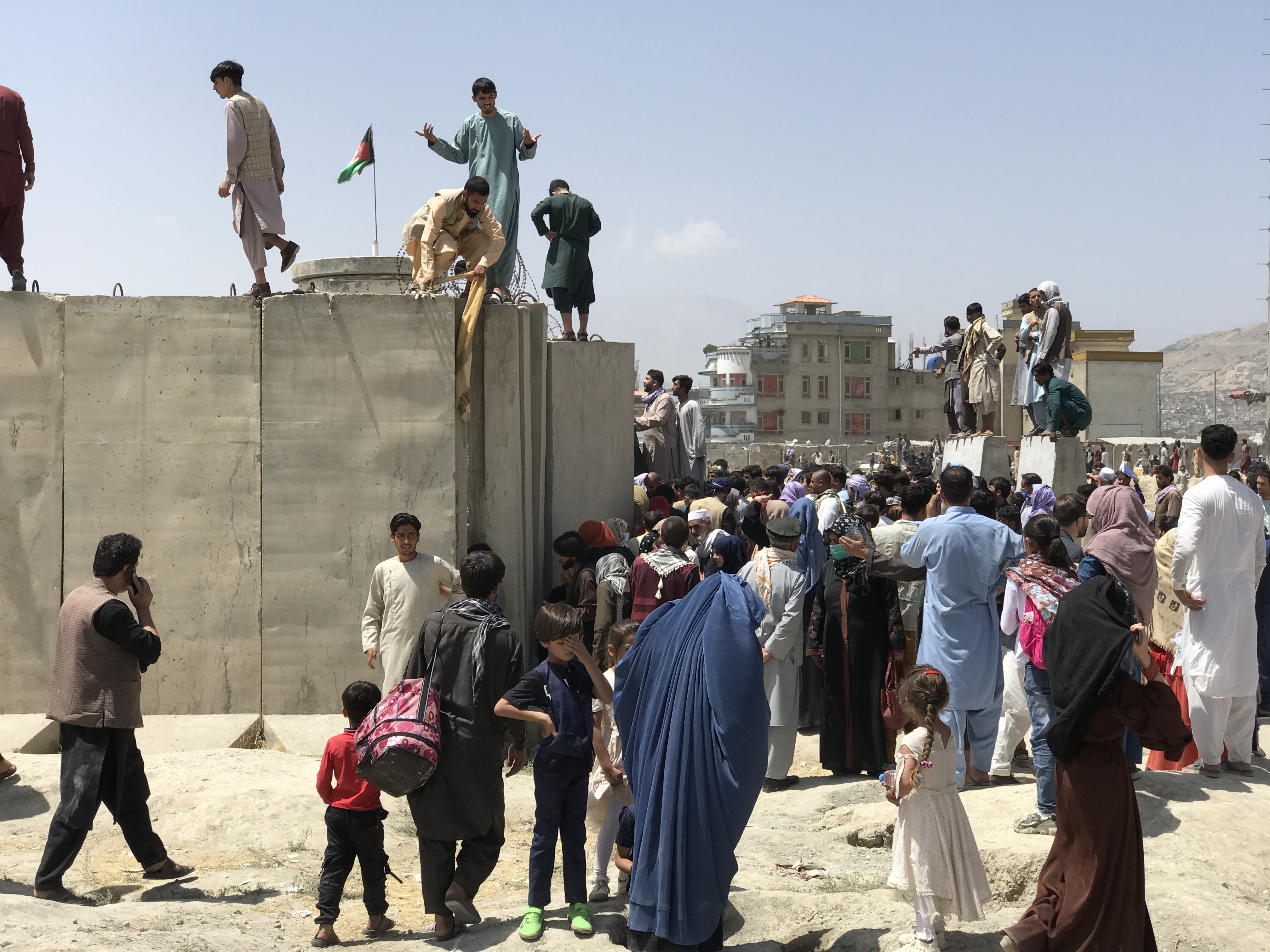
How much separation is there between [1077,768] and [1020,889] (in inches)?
52.5

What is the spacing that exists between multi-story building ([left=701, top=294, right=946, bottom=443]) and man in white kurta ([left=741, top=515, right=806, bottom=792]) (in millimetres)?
65286

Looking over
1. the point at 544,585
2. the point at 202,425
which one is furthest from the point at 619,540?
the point at 202,425

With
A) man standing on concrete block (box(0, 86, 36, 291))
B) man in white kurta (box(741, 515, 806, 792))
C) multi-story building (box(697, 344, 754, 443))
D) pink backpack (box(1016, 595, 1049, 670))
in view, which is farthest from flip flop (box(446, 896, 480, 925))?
multi-story building (box(697, 344, 754, 443))

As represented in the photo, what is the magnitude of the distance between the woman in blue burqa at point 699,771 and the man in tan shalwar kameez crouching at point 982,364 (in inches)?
347

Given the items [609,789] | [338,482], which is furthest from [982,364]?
[609,789]

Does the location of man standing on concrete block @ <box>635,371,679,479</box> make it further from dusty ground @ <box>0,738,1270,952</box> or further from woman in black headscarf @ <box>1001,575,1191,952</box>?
woman in black headscarf @ <box>1001,575,1191,952</box>

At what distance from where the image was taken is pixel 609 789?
518 centimetres

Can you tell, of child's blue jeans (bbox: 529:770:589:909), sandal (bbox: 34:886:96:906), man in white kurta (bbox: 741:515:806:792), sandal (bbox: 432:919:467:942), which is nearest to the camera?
child's blue jeans (bbox: 529:770:589:909)

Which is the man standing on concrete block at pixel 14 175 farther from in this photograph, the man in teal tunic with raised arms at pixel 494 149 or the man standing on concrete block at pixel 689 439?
the man standing on concrete block at pixel 689 439

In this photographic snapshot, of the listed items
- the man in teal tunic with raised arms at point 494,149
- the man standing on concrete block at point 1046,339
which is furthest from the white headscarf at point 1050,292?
the man in teal tunic with raised arms at point 494,149

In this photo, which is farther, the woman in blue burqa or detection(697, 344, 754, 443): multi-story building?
detection(697, 344, 754, 443): multi-story building

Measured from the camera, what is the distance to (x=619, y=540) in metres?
9.62

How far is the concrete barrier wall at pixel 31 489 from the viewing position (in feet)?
26.5

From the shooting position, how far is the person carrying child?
16.8 ft
